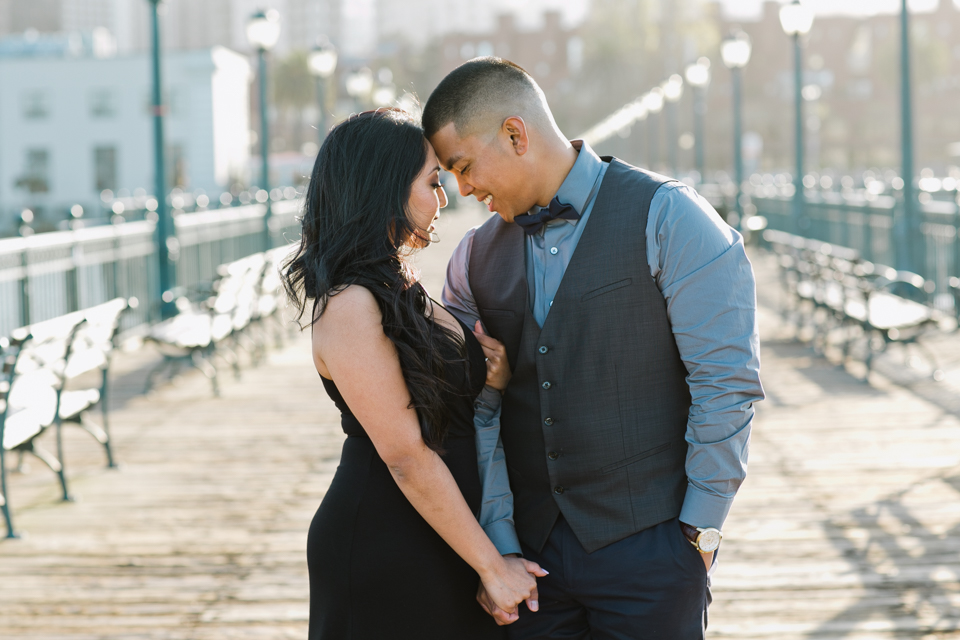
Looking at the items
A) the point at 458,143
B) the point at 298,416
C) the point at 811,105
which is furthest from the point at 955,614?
the point at 811,105

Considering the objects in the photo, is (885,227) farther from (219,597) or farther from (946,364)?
(219,597)

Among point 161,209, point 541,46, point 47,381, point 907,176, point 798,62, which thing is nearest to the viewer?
point 47,381

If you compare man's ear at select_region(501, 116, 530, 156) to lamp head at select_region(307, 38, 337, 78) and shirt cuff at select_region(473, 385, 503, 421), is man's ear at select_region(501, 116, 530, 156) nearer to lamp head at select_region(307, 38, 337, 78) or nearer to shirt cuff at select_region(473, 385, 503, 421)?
shirt cuff at select_region(473, 385, 503, 421)

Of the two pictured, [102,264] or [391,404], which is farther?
[102,264]

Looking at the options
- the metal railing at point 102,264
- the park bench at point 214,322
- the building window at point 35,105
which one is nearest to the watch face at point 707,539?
the metal railing at point 102,264

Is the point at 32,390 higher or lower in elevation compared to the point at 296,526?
higher

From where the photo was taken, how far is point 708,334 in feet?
7.54

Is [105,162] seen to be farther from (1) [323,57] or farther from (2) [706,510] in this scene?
(2) [706,510]

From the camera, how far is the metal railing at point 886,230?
1245cm

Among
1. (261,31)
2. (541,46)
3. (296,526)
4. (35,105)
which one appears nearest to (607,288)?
(296,526)

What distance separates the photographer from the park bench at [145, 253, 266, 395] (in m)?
8.95

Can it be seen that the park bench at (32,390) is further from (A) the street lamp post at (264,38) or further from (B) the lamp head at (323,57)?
(B) the lamp head at (323,57)

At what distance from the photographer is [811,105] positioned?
93000mm

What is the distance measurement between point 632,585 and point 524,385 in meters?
0.51
